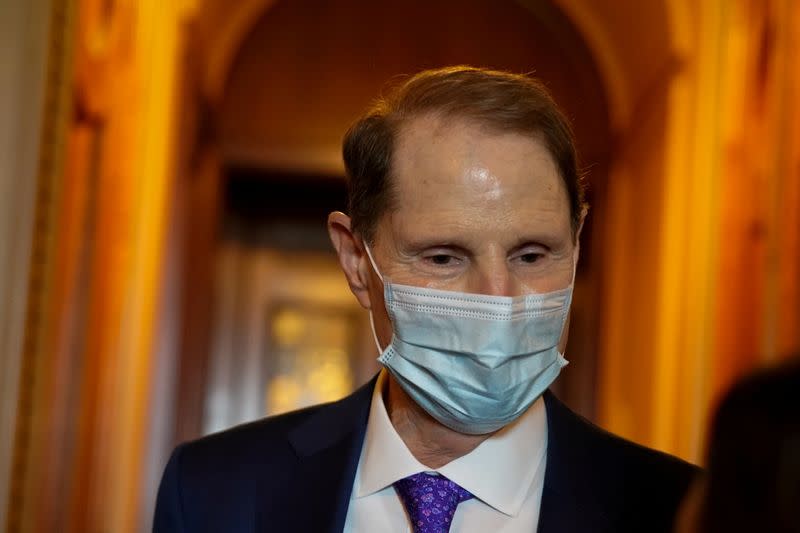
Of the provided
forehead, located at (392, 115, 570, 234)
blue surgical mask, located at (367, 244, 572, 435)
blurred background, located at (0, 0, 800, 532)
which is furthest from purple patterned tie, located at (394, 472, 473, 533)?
blurred background, located at (0, 0, 800, 532)

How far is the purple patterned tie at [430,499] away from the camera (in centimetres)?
219

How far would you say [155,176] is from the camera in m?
5.82

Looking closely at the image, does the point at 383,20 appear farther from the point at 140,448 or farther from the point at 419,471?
the point at 419,471

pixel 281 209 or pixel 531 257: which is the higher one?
pixel 281 209

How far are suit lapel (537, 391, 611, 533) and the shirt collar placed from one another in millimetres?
43

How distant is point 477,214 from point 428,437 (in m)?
0.49

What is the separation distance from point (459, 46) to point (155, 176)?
2690 millimetres

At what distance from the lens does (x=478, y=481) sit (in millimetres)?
2275

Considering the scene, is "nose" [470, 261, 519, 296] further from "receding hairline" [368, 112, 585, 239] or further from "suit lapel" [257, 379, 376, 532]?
"suit lapel" [257, 379, 376, 532]

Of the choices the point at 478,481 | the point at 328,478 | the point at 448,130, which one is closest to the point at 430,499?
the point at 478,481

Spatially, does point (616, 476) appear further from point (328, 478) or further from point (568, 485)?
point (328, 478)

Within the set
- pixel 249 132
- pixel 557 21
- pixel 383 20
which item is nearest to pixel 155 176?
pixel 249 132

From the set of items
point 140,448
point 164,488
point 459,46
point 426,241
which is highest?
point 459,46

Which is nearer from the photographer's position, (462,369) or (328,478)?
(462,369)
